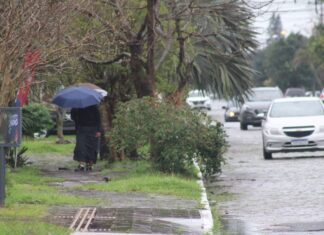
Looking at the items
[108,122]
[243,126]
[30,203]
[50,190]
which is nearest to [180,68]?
[108,122]

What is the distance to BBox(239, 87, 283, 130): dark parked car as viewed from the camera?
42.8 metres

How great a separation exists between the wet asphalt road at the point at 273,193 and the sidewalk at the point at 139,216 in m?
0.49

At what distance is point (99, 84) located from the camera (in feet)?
75.8

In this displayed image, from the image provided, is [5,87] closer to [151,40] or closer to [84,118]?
[151,40]

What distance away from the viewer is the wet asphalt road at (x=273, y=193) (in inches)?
523

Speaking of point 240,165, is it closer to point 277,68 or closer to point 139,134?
point 139,134

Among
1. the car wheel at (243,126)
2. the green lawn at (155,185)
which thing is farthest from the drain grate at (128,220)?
the car wheel at (243,126)

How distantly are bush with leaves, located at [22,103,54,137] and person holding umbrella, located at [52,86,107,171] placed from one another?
5436mm

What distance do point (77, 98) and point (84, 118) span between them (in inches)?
38.2

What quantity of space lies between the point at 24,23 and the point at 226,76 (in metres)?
18.6

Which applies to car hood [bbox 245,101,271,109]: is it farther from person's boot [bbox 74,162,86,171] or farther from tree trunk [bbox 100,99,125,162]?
person's boot [bbox 74,162,86,171]

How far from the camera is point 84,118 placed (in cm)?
2123

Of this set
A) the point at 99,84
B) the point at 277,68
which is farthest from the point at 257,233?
the point at 277,68

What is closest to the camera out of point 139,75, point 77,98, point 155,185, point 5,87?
point 5,87
